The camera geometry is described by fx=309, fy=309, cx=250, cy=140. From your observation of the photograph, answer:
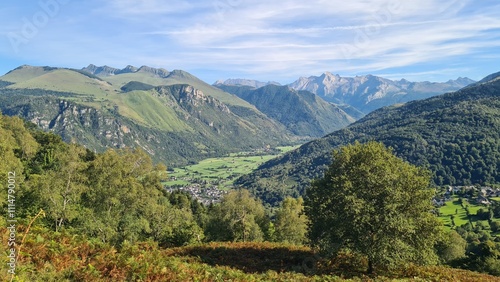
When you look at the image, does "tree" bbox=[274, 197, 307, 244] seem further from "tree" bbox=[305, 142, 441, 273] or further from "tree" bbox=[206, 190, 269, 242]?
"tree" bbox=[305, 142, 441, 273]

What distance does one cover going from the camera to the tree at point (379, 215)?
2527 cm

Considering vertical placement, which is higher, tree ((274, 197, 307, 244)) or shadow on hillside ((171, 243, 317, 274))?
shadow on hillside ((171, 243, 317, 274))

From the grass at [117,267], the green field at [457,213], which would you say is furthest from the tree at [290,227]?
Result: the green field at [457,213]

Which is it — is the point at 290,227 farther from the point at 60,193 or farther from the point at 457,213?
the point at 457,213

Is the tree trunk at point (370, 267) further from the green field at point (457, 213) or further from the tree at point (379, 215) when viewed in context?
the green field at point (457, 213)

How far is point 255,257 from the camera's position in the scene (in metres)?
30.1

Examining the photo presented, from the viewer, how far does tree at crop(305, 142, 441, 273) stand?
2527cm

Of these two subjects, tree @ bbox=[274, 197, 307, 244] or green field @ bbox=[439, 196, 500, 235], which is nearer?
tree @ bbox=[274, 197, 307, 244]

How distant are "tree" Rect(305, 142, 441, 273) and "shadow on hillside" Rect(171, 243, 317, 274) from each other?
254 cm

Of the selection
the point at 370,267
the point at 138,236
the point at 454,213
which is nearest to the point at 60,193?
the point at 138,236

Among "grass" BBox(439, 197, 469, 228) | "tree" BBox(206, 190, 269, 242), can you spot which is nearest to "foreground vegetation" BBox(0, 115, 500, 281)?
"tree" BBox(206, 190, 269, 242)

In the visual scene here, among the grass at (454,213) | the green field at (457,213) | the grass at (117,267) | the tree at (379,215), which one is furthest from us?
the grass at (454,213)

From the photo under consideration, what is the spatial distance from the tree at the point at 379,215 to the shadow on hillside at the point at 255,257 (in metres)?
2.54

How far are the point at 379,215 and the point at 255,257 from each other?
12229 mm
